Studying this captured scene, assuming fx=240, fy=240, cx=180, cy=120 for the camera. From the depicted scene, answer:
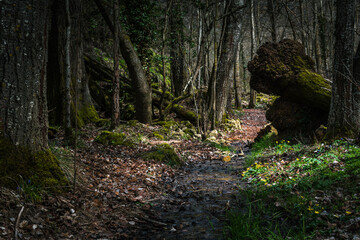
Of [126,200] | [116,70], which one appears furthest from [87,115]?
[126,200]

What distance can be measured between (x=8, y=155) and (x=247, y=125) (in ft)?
44.4

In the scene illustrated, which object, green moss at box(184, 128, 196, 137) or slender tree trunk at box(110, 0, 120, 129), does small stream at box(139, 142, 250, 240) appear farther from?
green moss at box(184, 128, 196, 137)

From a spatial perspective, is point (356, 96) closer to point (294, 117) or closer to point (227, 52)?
point (294, 117)

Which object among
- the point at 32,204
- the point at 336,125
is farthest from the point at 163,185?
the point at 336,125

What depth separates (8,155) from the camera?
10.8ft

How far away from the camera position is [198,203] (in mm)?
4387

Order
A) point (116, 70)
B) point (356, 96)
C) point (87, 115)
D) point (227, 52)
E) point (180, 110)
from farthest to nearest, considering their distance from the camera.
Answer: point (180, 110), point (227, 52), point (87, 115), point (116, 70), point (356, 96)

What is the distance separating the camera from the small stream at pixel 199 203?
3.39 metres

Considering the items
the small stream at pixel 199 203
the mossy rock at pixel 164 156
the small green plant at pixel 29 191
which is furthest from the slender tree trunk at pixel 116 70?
the small green plant at pixel 29 191

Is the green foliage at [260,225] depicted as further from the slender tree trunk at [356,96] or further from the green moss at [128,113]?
the green moss at [128,113]

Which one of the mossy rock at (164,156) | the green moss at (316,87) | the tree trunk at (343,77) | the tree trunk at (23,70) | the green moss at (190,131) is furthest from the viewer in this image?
the green moss at (190,131)

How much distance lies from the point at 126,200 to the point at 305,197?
2945 mm

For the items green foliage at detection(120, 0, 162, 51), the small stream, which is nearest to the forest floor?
the small stream

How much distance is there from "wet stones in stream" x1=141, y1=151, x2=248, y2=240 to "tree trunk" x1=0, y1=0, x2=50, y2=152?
2331 millimetres
